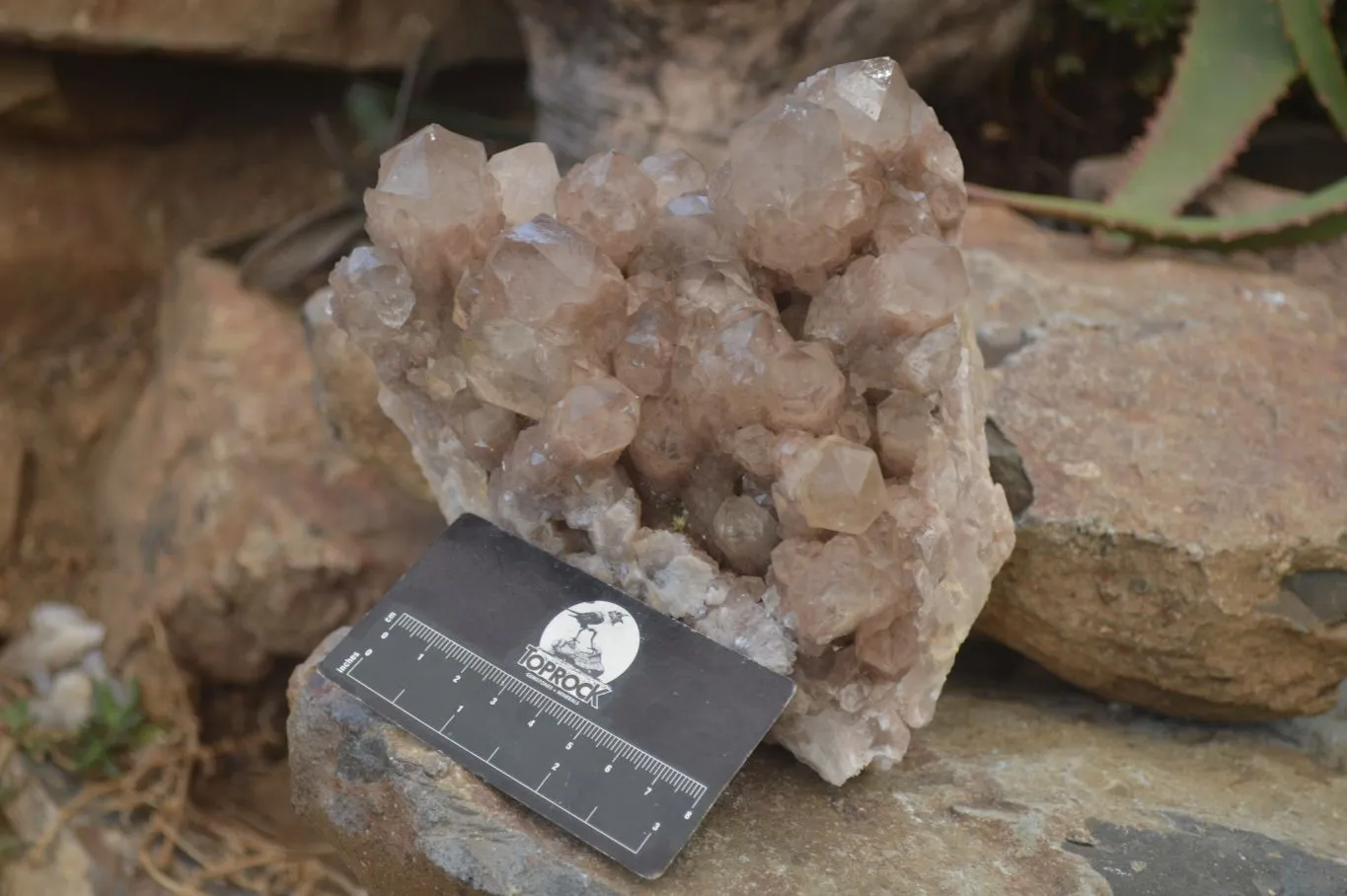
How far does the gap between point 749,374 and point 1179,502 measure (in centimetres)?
57

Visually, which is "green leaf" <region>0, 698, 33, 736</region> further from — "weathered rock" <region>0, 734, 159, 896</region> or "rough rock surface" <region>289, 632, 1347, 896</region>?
"rough rock surface" <region>289, 632, 1347, 896</region>

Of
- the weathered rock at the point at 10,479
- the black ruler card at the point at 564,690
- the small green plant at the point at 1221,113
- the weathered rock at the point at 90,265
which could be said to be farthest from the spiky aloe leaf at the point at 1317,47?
the weathered rock at the point at 10,479

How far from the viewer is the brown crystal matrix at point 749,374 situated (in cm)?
96

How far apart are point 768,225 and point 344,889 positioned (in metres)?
1.12

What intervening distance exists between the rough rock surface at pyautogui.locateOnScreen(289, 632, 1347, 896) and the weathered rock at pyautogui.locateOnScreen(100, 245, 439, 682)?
64cm

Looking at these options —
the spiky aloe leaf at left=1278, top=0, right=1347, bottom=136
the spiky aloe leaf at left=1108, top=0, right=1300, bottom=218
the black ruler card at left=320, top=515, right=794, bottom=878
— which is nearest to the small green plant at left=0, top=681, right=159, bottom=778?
the black ruler card at left=320, top=515, right=794, bottom=878

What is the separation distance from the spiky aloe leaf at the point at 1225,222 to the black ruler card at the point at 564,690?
0.97 meters

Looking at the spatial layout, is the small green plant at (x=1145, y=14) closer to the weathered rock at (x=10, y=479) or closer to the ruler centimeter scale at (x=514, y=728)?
the ruler centimeter scale at (x=514, y=728)

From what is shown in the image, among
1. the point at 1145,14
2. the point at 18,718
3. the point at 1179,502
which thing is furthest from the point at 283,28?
the point at 1179,502

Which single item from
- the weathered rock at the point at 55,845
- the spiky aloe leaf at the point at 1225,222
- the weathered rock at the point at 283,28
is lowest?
the weathered rock at the point at 55,845

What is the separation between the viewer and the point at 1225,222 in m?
1.64

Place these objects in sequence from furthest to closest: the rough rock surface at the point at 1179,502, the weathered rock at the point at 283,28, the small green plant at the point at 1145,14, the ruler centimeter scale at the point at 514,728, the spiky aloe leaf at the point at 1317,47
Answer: the small green plant at the point at 1145,14
the weathered rock at the point at 283,28
the spiky aloe leaf at the point at 1317,47
the rough rock surface at the point at 1179,502
the ruler centimeter scale at the point at 514,728

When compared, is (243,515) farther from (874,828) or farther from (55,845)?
(874,828)

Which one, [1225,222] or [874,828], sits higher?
[1225,222]
